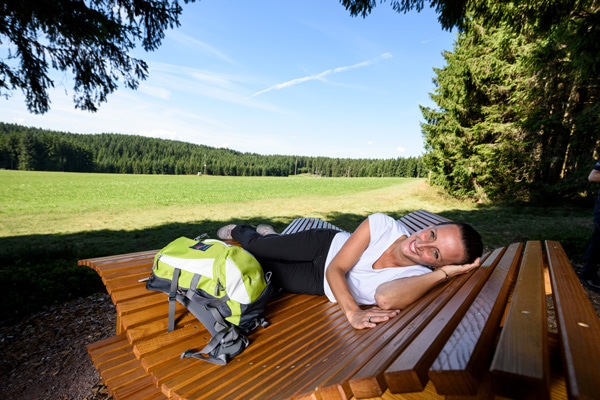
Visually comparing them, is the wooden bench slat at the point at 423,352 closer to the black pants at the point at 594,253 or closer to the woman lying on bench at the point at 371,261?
the woman lying on bench at the point at 371,261

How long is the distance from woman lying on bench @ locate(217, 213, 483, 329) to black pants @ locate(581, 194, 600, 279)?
12.3 ft

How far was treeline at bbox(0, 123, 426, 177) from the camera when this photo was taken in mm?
65125

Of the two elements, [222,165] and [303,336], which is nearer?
[303,336]

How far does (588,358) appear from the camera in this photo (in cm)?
84

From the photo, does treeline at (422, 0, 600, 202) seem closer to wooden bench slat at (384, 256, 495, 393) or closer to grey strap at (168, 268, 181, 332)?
wooden bench slat at (384, 256, 495, 393)

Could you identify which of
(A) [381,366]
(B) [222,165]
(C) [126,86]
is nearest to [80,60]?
(C) [126,86]

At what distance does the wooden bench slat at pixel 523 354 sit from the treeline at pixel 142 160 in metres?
86.5

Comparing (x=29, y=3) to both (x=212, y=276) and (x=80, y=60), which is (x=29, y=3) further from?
(x=212, y=276)

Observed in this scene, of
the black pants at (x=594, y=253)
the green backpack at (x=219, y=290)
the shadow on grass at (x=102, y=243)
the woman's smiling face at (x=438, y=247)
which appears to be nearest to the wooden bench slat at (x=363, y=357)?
the woman's smiling face at (x=438, y=247)

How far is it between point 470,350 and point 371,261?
1464 millimetres

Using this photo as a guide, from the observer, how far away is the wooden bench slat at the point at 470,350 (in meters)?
0.78

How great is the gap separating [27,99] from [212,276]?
17.0 ft

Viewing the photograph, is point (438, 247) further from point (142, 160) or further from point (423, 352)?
point (142, 160)

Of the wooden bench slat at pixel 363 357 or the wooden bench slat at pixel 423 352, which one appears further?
the wooden bench slat at pixel 363 357
